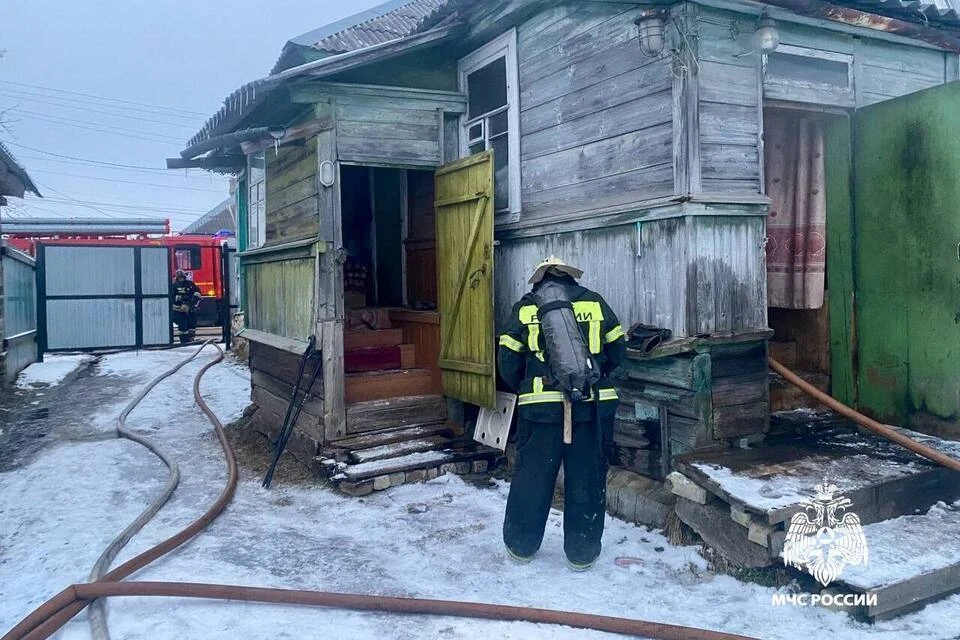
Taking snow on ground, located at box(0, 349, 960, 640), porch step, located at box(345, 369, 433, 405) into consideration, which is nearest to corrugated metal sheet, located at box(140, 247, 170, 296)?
snow on ground, located at box(0, 349, 960, 640)

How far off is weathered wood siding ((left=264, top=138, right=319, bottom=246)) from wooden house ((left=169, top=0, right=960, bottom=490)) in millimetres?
47

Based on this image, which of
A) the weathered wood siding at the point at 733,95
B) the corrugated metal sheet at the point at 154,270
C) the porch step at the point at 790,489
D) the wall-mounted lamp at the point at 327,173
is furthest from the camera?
the corrugated metal sheet at the point at 154,270

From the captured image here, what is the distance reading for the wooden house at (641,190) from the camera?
207 inches

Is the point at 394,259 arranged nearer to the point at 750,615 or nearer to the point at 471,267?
the point at 471,267

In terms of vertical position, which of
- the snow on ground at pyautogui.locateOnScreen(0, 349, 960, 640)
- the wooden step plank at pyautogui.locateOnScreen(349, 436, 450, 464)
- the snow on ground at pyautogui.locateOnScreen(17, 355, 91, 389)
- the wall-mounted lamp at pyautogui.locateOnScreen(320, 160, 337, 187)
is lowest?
the snow on ground at pyautogui.locateOnScreen(0, 349, 960, 640)

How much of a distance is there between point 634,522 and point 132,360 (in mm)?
13098

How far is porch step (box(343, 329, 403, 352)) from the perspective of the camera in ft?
26.8

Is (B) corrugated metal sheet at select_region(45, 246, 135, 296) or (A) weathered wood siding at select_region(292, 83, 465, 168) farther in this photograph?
(B) corrugated metal sheet at select_region(45, 246, 135, 296)

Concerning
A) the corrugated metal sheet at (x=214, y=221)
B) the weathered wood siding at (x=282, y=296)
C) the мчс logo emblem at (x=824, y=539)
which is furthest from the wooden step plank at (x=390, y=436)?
the corrugated metal sheet at (x=214, y=221)

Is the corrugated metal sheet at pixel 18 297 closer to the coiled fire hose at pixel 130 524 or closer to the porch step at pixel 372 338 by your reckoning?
the coiled fire hose at pixel 130 524

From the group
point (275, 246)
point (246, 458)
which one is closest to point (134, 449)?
point (246, 458)

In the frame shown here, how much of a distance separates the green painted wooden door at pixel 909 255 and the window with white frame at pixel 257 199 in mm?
6518

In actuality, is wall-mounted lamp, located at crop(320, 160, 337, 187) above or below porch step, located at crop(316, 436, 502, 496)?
above

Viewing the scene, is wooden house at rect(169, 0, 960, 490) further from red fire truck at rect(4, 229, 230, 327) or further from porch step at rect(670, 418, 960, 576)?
red fire truck at rect(4, 229, 230, 327)
